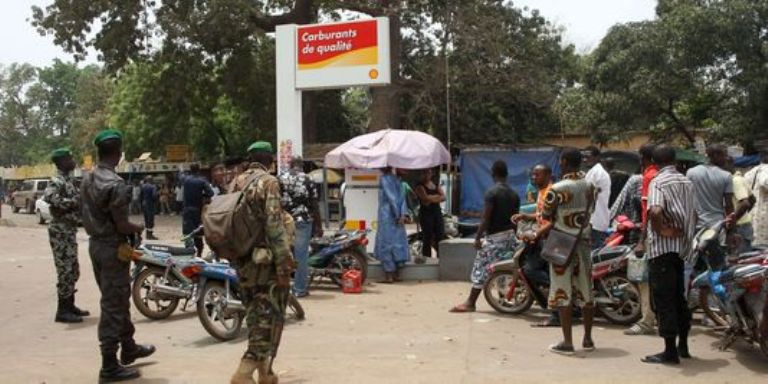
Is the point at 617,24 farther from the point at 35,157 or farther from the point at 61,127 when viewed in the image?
the point at 61,127

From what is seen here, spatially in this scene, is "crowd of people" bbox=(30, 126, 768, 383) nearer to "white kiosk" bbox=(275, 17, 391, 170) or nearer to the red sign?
"white kiosk" bbox=(275, 17, 391, 170)

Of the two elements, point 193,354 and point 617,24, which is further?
point 617,24

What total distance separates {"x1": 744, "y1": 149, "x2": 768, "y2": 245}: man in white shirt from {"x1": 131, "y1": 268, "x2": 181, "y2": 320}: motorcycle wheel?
6279 millimetres

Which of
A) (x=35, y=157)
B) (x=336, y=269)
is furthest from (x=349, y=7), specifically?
(x=35, y=157)

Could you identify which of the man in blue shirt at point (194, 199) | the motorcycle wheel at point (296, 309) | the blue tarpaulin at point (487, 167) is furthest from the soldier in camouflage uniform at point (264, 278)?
the blue tarpaulin at point (487, 167)

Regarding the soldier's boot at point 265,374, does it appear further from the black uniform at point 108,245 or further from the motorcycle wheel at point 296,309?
the motorcycle wheel at point 296,309

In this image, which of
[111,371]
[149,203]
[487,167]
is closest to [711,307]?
[111,371]

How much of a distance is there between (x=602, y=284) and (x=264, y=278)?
12.6 ft

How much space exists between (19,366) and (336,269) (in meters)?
4.58

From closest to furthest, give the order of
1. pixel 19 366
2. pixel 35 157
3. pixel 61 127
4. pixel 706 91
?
pixel 19 366 → pixel 706 91 → pixel 35 157 → pixel 61 127

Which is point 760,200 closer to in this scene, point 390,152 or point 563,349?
point 563,349

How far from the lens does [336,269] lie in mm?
10141

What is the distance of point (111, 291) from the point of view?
18.8 ft

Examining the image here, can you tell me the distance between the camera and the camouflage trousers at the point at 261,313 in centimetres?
521
